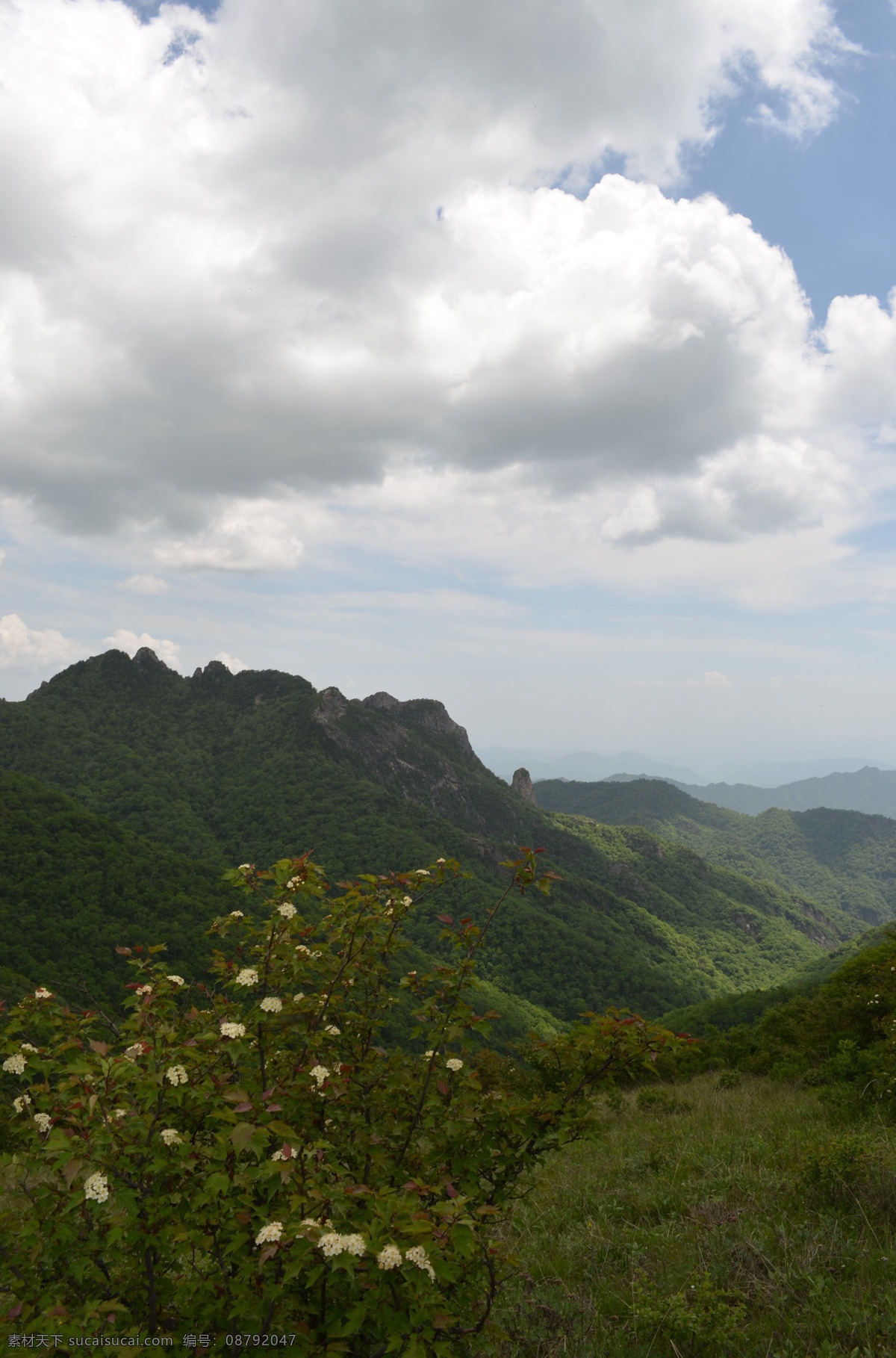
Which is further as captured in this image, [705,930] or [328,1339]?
[705,930]

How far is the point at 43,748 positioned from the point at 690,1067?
13830cm

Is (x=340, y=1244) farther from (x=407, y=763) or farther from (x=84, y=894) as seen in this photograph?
(x=407, y=763)

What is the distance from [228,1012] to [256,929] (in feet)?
2.81

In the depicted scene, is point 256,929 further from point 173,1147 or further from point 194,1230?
point 194,1230

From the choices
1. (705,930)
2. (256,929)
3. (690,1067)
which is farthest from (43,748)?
(705,930)

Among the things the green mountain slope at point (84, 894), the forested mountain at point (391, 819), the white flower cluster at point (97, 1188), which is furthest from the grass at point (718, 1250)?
the forested mountain at point (391, 819)

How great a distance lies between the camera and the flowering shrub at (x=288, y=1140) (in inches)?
118

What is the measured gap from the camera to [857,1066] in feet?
39.6

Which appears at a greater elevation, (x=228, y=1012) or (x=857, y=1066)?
(x=228, y=1012)

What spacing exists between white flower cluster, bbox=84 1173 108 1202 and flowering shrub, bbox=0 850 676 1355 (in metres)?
0.02

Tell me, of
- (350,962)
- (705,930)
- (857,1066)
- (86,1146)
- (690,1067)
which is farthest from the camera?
(705,930)

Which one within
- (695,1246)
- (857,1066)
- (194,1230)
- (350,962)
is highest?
(350,962)

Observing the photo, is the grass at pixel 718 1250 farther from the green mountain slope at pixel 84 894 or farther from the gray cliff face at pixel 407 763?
the gray cliff face at pixel 407 763

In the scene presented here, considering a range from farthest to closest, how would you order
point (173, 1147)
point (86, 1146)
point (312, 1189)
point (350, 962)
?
point (350, 962)
point (173, 1147)
point (86, 1146)
point (312, 1189)
